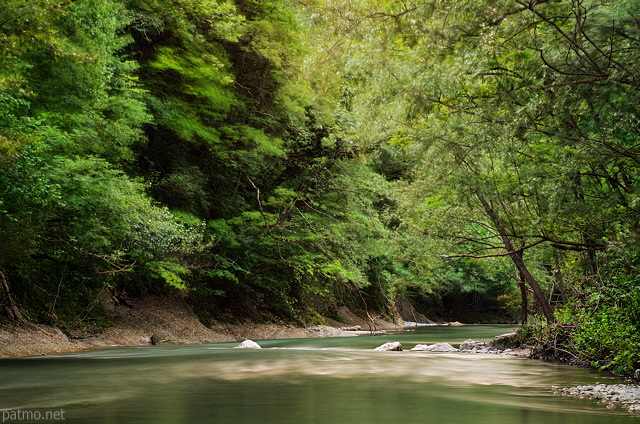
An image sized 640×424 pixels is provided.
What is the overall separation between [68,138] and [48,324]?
5.35 m

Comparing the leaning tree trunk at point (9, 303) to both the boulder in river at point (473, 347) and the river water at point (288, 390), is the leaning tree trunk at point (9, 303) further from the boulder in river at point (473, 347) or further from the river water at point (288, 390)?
the boulder in river at point (473, 347)

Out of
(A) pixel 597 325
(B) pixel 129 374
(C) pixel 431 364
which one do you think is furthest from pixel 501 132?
(B) pixel 129 374

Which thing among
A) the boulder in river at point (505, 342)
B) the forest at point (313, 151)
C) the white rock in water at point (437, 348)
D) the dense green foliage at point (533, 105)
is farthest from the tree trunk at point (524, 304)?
the dense green foliage at point (533, 105)

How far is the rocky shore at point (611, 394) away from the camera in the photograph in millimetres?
6457

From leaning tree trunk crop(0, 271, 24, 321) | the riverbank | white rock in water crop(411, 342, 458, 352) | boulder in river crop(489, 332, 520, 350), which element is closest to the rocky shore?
white rock in water crop(411, 342, 458, 352)

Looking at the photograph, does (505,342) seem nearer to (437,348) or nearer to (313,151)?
(437,348)

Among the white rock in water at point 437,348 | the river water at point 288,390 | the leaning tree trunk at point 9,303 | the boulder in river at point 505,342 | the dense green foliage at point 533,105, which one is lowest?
the river water at point 288,390

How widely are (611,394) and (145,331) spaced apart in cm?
1394

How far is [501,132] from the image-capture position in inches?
322

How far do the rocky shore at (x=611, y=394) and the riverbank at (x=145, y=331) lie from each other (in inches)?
414

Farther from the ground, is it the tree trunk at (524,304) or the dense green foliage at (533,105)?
the dense green foliage at (533,105)

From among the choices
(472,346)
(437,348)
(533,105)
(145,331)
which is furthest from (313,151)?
(533,105)

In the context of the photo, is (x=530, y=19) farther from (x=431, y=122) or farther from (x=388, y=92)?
(x=431, y=122)

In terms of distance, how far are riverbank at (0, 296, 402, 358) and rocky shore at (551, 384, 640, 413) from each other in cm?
1051
